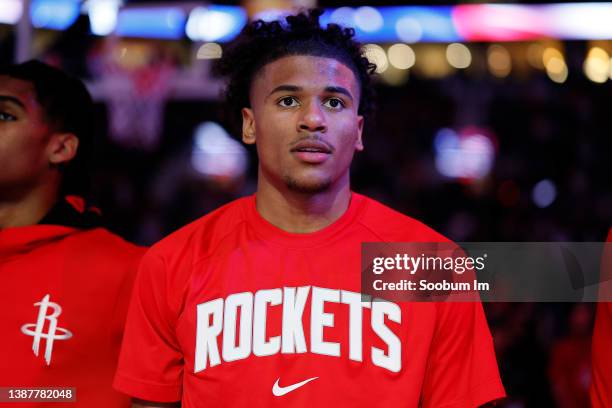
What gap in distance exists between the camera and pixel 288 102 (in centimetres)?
266

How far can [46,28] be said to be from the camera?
7297 mm

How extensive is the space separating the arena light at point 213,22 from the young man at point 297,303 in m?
4.90

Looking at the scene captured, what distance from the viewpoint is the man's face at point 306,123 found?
2562 millimetres

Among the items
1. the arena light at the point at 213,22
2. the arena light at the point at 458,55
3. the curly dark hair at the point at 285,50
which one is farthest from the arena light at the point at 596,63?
the curly dark hair at the point at 285,50

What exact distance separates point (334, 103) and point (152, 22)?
17.2 ft

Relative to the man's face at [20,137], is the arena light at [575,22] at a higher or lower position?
higher

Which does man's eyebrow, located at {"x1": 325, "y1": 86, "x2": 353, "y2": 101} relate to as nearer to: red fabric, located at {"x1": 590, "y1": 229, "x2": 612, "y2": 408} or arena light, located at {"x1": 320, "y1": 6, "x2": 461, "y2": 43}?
red fabric, located at {"x1": 590, "y1": 229, "x2": 612, "y2": 408}

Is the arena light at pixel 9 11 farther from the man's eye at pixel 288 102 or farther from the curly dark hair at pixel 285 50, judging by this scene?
the man's eye at pixel 288 102

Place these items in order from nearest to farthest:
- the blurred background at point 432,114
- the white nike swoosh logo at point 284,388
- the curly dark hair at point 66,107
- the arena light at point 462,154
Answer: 1. the white nike swoosh logo at point 284,388
2. the curly dark hair at point 66,107
3. the blurred background at point 432,114
4. the arena light at point 462,154

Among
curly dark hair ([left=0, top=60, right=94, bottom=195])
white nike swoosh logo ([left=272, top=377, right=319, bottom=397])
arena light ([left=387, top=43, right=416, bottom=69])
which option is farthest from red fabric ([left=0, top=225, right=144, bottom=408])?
arena light ([left=387, top=43, right=416, bottom=69])

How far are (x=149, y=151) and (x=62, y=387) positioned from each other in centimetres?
968

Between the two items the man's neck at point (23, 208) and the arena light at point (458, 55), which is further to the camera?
the arena light at point (458, 55)

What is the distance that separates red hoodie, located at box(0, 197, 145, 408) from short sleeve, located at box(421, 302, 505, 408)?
3.55 feet

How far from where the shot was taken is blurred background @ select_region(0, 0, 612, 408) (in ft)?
19.9
